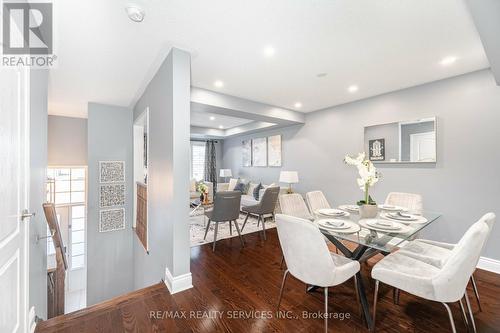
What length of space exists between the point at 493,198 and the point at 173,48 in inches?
166

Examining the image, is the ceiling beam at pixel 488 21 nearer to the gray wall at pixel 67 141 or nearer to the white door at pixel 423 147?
the white door at pixel 423 147

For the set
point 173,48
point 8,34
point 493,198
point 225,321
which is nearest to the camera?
point 8,34

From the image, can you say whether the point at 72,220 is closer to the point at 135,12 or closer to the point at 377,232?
the point at 135,12

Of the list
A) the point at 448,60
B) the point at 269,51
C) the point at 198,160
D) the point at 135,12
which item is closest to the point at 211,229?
the point at 269,51

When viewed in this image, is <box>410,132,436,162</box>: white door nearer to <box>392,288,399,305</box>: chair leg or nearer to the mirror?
the mirror

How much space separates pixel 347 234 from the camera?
174cm

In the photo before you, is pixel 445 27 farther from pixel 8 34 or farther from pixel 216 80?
pixel 8 34

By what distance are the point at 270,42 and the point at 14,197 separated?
2.32 meters

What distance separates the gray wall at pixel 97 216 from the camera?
3883 mm

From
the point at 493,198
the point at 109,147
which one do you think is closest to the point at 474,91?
the point at 493,198

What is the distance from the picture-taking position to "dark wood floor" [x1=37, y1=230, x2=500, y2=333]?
1661 millimetres

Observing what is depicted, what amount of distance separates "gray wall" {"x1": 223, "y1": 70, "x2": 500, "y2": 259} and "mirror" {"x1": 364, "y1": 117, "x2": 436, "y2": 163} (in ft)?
0.30

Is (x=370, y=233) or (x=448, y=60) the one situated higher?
(x=448, y=60)

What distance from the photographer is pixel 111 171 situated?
13.5 feet
